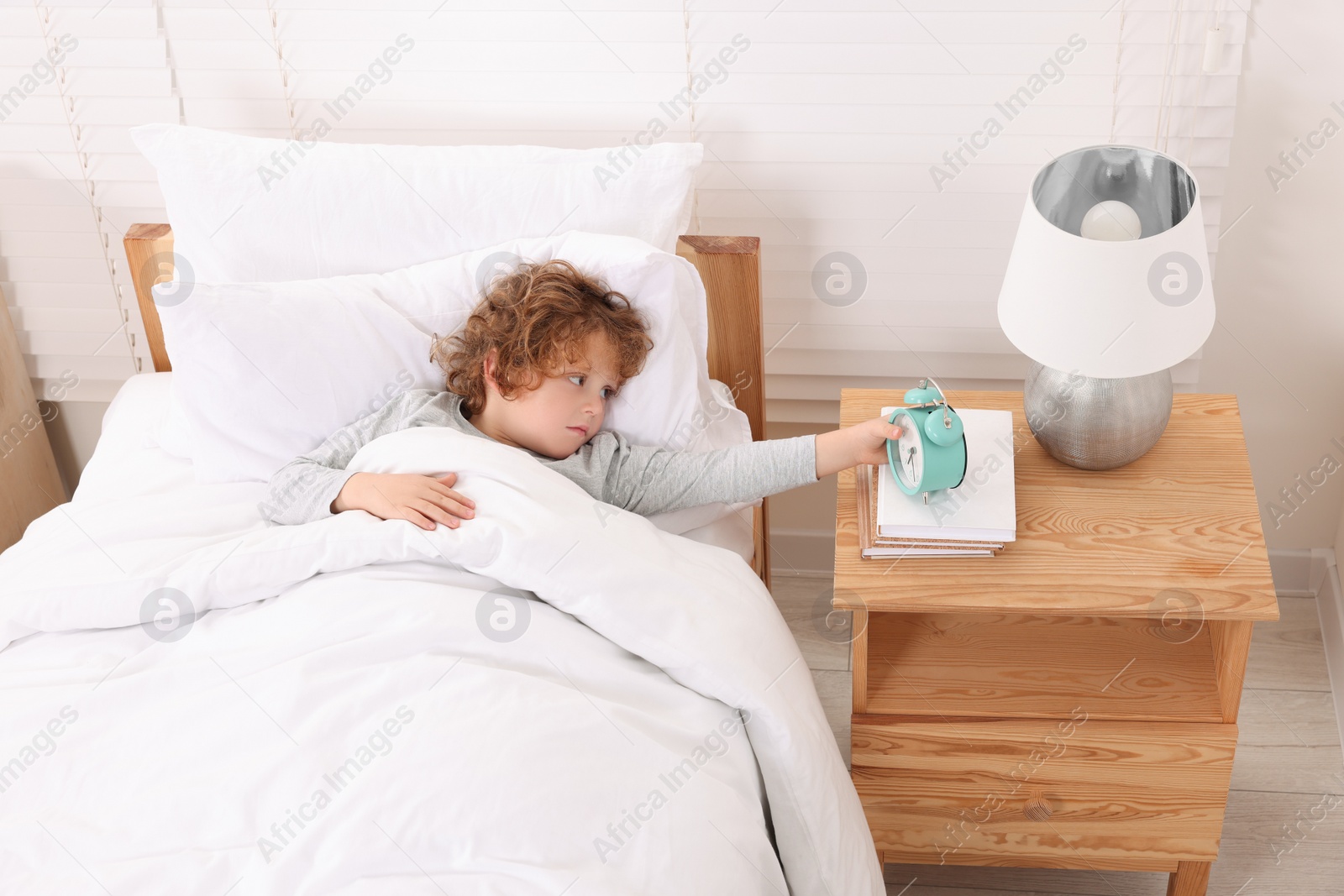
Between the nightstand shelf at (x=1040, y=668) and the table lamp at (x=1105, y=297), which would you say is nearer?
the table lamp at (x=1105, y=297)

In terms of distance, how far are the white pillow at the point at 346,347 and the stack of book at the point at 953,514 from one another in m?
0.26

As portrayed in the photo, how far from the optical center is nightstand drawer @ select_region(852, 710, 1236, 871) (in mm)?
1224

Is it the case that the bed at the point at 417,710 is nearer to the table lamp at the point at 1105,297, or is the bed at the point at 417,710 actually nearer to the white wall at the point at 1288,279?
the table lamp at the point at 1105,297

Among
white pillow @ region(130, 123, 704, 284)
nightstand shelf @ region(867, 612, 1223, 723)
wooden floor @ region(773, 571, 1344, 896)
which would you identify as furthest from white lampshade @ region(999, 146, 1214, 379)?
wooden floor @ region(773, 571, 1344, 896)

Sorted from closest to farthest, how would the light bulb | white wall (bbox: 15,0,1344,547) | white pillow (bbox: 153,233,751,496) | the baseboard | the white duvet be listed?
the white duvet
the light bulb
white pillow (bbox: 153,233,751,496)
white wall (bbox: 15,0,1344,547)
the baseboard

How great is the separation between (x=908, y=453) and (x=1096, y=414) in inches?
8.9

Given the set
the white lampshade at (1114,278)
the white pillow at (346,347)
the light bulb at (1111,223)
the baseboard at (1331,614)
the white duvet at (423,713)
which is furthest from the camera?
the baseboard at (1331,614)

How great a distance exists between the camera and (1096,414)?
1.23 meters

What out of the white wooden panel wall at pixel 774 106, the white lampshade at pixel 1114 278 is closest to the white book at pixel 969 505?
the white lampshade at pixel 1114 278

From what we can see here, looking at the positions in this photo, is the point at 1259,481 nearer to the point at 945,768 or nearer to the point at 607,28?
the point at 945,768

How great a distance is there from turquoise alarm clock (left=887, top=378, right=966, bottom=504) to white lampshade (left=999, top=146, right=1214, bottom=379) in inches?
4.3

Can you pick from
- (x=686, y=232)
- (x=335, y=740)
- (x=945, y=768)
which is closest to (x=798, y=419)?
(x=686, y=232)

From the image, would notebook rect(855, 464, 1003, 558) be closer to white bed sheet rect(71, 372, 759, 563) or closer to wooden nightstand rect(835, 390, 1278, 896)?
wooden nightstand rect(835, 390, 1278, 896)

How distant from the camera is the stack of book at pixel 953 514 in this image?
118 centimetres
